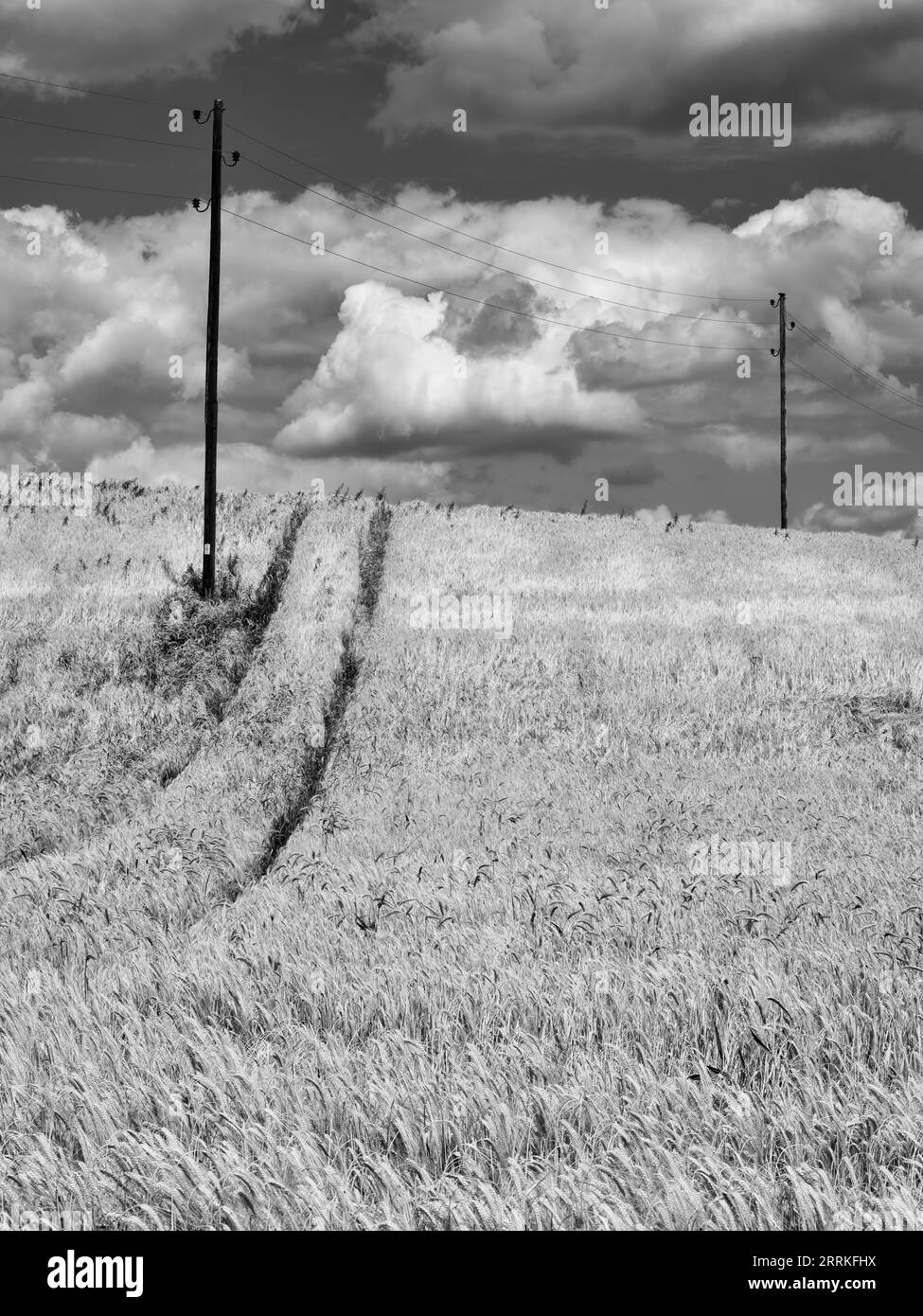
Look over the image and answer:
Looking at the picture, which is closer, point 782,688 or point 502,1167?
point 502,1167

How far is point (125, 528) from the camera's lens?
111 feet

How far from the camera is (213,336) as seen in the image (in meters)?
24.4

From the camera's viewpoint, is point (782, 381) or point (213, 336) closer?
point (213, 336)

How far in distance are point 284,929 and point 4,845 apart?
848 cm

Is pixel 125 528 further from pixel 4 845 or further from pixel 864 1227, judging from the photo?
pixel 864 1227

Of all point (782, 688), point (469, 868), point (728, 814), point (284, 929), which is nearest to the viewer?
point (284, 929)

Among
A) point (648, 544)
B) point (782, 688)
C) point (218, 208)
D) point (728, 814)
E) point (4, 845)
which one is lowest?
point (4, 845)

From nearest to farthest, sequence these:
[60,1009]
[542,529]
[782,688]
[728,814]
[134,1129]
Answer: [134,1129] < [60,1009] < [728,814] < [782,688] < [542,529]

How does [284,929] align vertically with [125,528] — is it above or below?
below

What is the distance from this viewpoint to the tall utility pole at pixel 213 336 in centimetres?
2431

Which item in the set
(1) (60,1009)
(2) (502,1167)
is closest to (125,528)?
(1) (60,1009)

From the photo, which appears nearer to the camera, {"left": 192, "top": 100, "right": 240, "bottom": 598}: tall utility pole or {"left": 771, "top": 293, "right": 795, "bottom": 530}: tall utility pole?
{"left": 192, "top": 100, "right": 240, "bottom": 598}: tall utility pole

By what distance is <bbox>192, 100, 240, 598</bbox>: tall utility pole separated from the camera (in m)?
24.3

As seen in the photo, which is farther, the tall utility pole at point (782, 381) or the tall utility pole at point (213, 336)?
the tall utility pole at point (782, 381)
